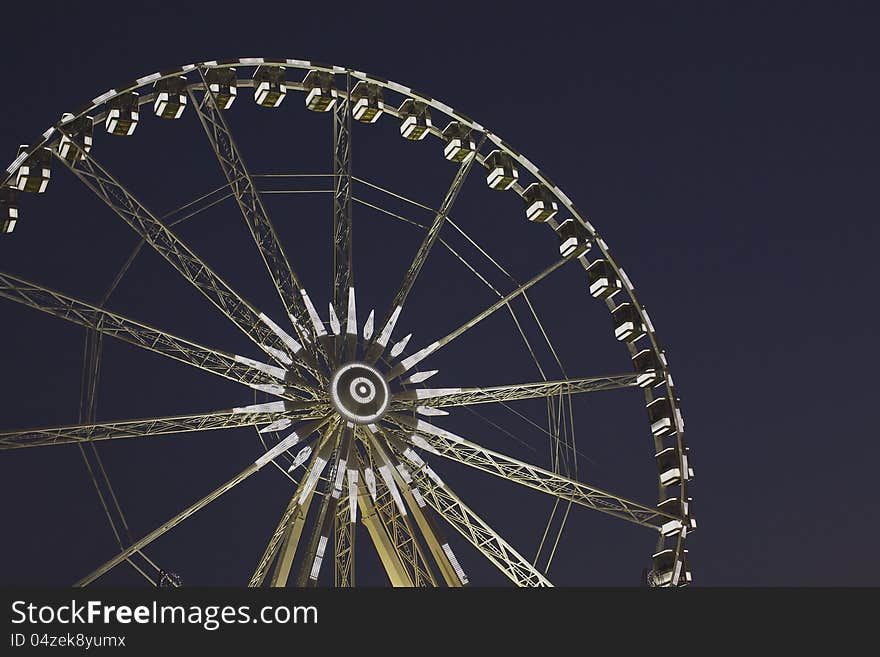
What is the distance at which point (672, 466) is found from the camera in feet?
85.3

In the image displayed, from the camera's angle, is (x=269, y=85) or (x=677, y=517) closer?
(x=677, y=517)

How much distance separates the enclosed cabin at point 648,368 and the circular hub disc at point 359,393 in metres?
6.20

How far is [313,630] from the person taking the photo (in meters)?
13.4

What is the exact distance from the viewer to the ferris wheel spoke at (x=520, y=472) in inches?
904

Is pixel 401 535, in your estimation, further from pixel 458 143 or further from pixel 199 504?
pixel 458 143

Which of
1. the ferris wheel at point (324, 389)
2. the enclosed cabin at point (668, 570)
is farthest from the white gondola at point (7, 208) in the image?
the enclosed cabin at point (668, 570)

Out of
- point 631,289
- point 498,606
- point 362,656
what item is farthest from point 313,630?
point 631,289

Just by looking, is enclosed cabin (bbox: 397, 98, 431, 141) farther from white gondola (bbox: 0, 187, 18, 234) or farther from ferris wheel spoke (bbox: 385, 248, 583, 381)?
white gondola (bbox: 0, 187, 18, 234)

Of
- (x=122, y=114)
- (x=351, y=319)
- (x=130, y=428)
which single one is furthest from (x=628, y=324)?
(x=122, y=114)

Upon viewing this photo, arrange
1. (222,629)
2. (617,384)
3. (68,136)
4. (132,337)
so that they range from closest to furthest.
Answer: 1. (222,629)
2. (132,337)
3. (68,136)
4. (617,384)

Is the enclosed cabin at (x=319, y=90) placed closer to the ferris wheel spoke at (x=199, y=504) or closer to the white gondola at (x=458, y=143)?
the white gondola at (x=458, y=143)

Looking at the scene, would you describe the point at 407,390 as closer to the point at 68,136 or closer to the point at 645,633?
the point at 68,136

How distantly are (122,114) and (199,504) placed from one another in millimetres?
7255

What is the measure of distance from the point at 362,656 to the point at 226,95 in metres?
14.2
